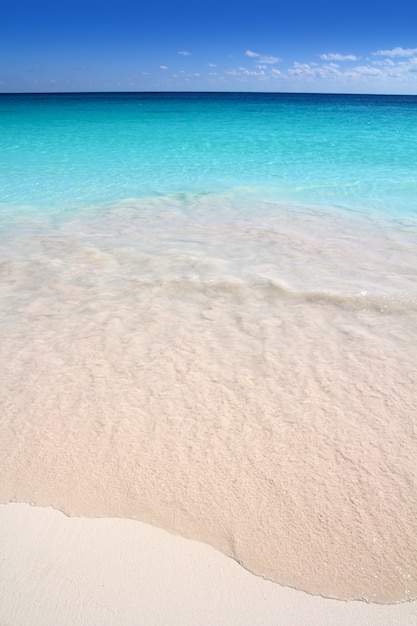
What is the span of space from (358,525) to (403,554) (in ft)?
0.62

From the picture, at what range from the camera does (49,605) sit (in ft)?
5.52

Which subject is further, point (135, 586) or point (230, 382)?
point (230, 382)

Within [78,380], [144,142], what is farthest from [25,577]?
[144,142]

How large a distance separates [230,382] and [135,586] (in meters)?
1.32

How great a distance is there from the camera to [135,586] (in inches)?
68.5

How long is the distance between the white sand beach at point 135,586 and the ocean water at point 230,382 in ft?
0.23

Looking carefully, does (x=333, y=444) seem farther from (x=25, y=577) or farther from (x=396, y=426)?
(x=25, y=577)

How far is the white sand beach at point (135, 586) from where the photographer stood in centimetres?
164

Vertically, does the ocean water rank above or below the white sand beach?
above

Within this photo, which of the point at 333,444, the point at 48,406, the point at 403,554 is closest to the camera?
the point at 403,554

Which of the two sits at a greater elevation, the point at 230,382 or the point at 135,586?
the point at 230,382

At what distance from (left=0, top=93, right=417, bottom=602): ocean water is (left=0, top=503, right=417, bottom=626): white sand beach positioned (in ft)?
0.23

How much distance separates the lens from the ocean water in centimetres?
197

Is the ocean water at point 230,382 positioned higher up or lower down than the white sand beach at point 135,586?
higher up
